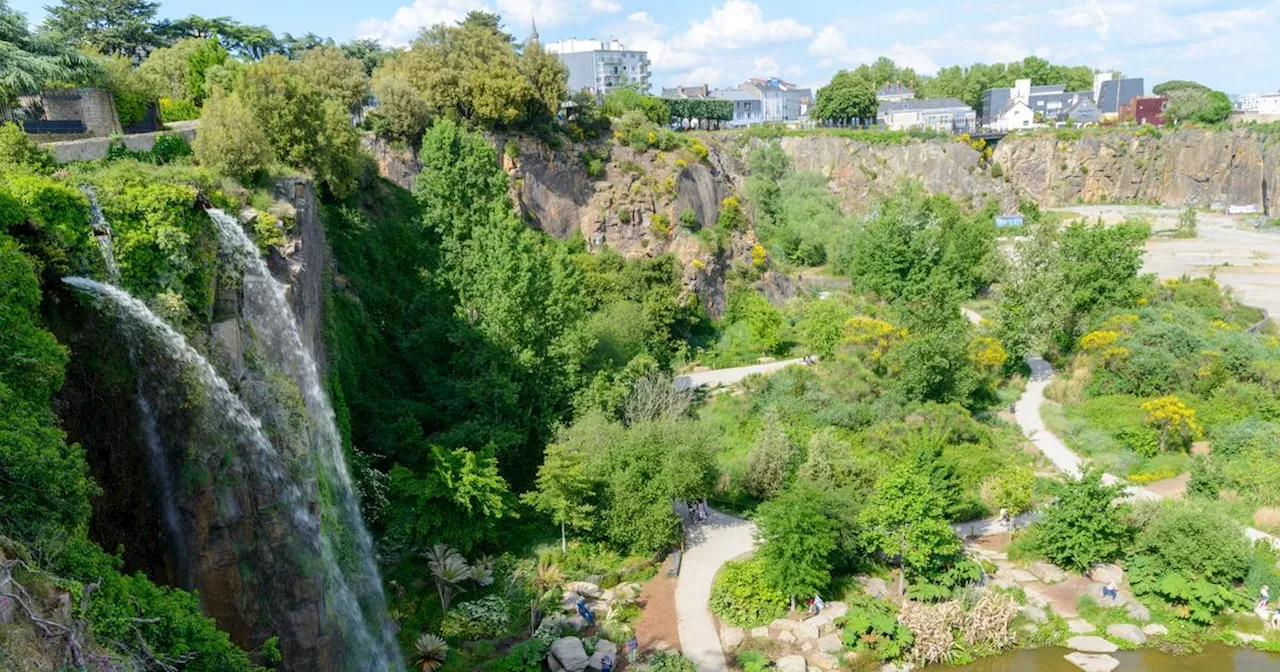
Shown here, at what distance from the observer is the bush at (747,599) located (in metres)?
18.4

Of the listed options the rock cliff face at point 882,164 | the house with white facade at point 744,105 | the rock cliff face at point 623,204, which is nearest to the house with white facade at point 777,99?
the house with white facade at point 744,105

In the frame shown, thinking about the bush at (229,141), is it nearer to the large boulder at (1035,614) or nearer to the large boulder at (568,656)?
the large boulder at (568,656)

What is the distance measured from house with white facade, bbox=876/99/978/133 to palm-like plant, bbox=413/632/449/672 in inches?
2947

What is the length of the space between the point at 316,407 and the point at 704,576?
10470mm

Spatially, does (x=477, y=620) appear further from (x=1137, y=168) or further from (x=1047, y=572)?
(x=1137, y=168)

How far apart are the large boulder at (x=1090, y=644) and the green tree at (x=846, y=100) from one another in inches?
2560

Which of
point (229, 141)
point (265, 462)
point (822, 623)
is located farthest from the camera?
point (822, 623)

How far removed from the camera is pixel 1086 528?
1994 centimetres

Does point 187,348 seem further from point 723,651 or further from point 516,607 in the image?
point 723,651

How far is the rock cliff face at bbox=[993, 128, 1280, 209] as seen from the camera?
2847 inches

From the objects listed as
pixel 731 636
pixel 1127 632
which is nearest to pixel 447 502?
pixel 731 636

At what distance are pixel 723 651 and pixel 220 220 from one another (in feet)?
45.1

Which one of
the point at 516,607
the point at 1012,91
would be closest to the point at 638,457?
the point at 516,607

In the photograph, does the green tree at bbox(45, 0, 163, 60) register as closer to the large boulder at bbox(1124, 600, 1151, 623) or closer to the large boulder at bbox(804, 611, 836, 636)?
the large boulder at bbox(804, 611, 836, 636)
